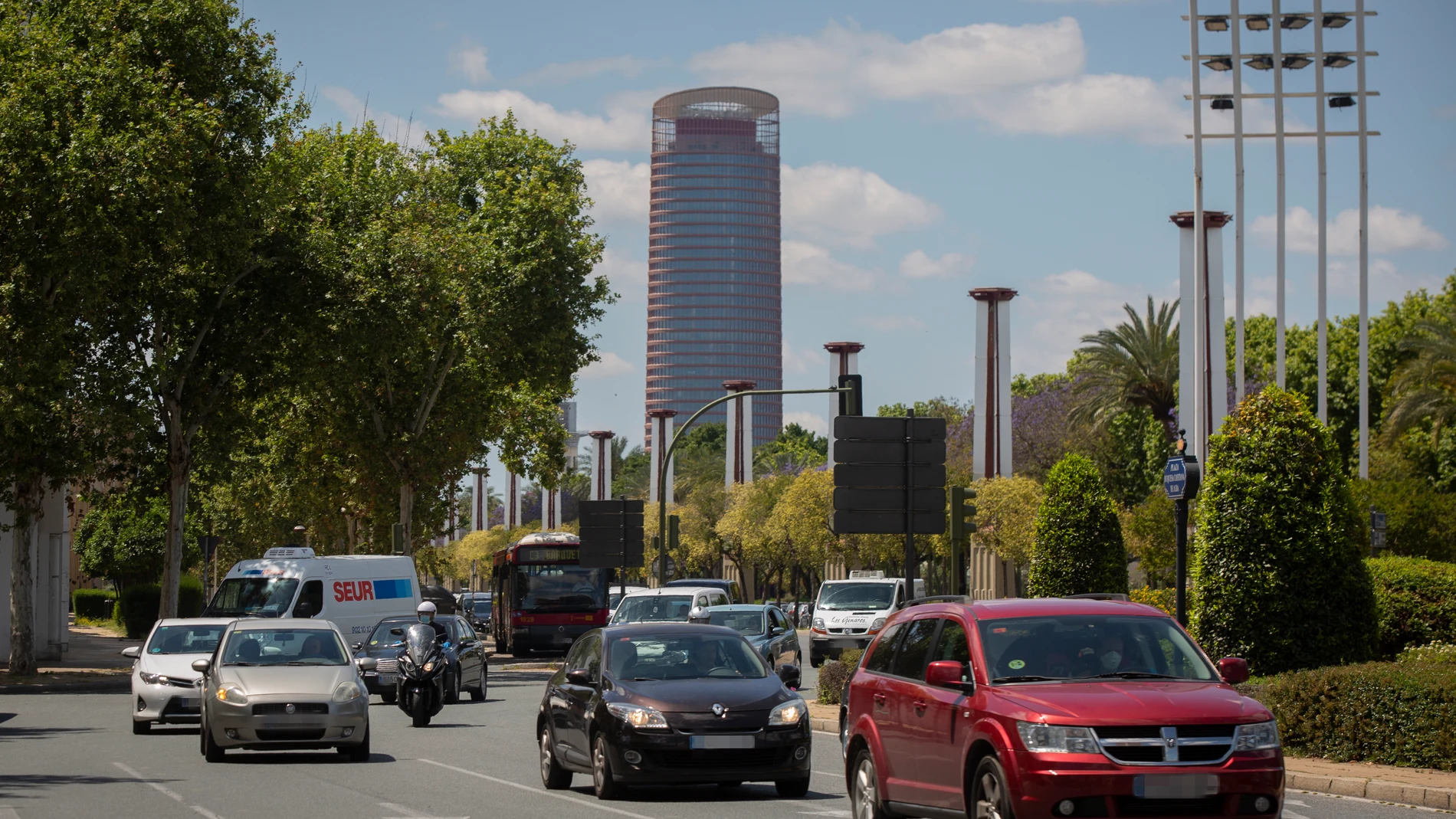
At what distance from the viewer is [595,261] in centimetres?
5044

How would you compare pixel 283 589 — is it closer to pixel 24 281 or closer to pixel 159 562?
pixel 24 281

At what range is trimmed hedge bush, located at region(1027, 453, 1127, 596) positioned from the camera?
33469 millimetres

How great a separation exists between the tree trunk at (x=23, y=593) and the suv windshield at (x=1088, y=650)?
95.2 feet

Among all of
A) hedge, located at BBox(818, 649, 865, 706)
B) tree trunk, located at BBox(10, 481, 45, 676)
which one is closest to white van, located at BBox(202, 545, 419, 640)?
tree trunk, located at BBox(10, 481, 45, 676)

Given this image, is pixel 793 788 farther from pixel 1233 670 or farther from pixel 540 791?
pixel 1233 670

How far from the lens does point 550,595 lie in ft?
152

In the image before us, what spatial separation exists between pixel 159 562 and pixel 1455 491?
163 ft

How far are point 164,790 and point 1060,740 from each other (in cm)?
914

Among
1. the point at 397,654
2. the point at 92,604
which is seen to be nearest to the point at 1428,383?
the point at 397,654

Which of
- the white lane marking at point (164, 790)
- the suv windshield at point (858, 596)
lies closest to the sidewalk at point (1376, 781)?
the white lane marking at point (164, 790)

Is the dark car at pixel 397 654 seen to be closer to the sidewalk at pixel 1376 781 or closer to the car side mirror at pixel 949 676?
the sidewalk at pixel 1376 781

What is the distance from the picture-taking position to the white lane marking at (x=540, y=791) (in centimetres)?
1295

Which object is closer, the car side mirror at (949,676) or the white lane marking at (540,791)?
the car side mirror at (949,676)

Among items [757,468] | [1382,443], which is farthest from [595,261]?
[757,468]
